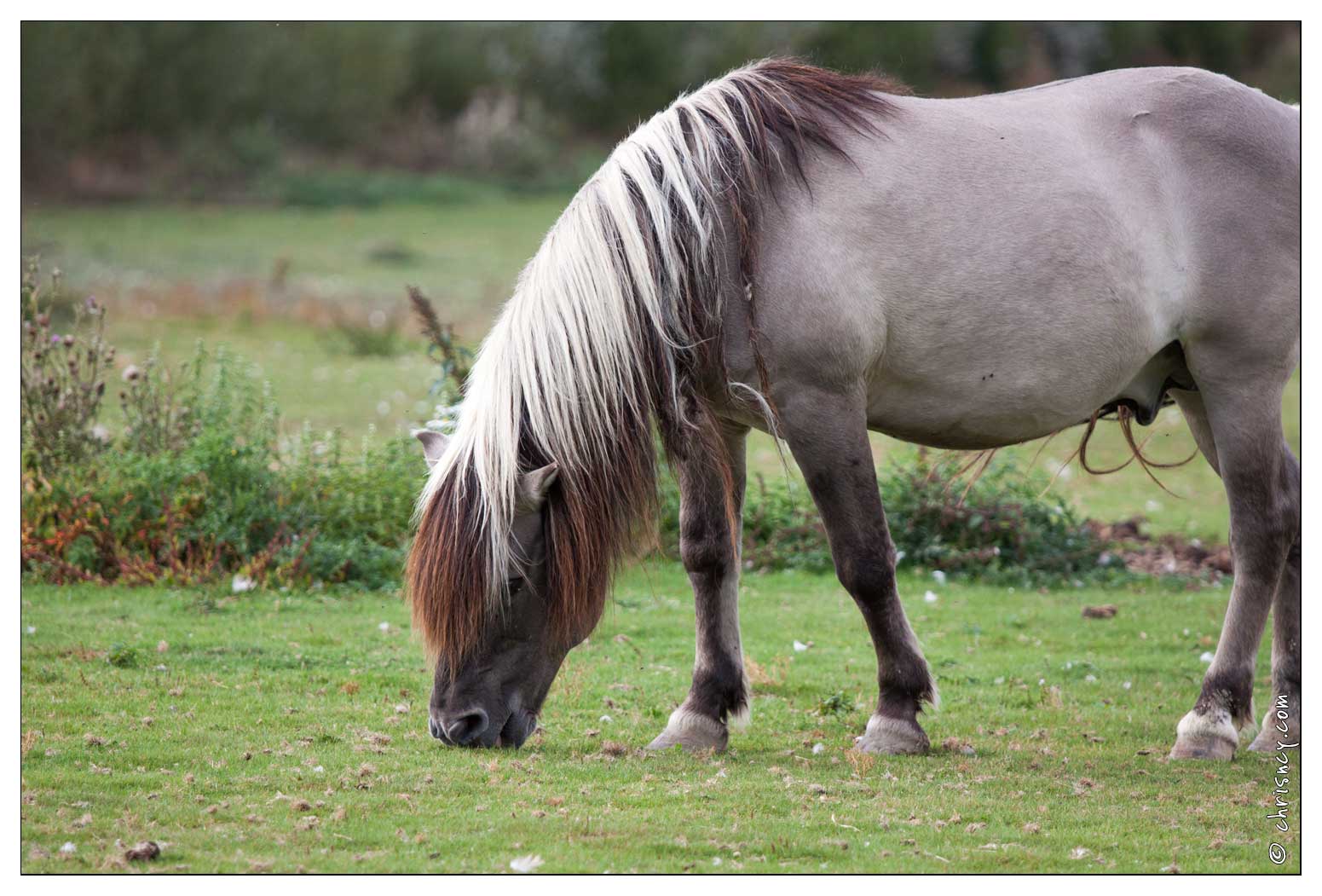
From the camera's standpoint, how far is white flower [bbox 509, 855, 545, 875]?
346cm

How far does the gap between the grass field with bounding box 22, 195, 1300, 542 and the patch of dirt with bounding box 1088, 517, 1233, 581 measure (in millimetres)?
349

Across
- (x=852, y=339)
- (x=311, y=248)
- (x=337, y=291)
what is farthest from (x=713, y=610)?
(x=311, y=248)

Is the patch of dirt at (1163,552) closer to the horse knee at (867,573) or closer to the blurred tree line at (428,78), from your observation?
the horse knee at (867,573)

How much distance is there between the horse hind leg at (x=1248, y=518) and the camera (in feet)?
16.6

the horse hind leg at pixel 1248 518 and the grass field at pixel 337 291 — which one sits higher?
the horse hind leg at pixel 1248 518

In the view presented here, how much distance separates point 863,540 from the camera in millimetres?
4641

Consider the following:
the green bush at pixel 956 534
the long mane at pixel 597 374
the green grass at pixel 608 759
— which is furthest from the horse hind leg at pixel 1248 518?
the green bush at pixel 956 534

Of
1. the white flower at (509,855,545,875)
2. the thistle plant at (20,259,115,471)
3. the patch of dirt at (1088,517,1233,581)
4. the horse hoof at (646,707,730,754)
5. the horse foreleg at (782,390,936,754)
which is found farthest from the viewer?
the patch of dirt at (1088,517,1233,581)

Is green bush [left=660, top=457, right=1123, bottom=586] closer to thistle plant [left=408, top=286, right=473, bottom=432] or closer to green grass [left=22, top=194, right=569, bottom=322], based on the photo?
thistle plant [left=408, top=286, right=473, bottom=432]

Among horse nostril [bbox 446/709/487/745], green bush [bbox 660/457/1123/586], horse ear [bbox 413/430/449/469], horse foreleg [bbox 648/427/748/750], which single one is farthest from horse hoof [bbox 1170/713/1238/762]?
green bush [bbox 660/457/1123/586]

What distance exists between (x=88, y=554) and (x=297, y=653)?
2.03m

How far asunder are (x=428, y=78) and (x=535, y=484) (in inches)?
1149

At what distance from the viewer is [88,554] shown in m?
7.38

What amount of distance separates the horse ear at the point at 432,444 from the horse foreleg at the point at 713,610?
0.88 m
